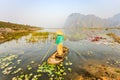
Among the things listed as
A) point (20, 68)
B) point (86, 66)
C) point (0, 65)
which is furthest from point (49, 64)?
point (0, 65)

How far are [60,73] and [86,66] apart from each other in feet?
14.1

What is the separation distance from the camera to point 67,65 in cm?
1731

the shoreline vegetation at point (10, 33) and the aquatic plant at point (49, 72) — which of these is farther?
Answer: the shoreline vegetation at point (10, 33)

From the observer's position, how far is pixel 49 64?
16906mm

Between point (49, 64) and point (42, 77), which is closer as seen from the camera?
point (42, 77)

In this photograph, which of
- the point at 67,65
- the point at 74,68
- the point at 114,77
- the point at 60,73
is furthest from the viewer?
the point at 67,65

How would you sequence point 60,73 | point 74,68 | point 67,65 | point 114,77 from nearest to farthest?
point 114,77 → point 60,73 → point 74,68 → point 67,65

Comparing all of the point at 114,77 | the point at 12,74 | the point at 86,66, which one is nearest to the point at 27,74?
the point at 12,74

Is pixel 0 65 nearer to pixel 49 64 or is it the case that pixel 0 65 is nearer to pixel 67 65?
pixel 49 64

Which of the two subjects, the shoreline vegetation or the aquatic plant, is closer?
the aquatic plant

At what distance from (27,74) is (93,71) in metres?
8.20

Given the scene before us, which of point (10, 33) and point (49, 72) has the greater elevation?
point (10, 33)

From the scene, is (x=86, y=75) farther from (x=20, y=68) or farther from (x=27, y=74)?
(x=20, y=68)

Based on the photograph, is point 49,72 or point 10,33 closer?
point 49,72
